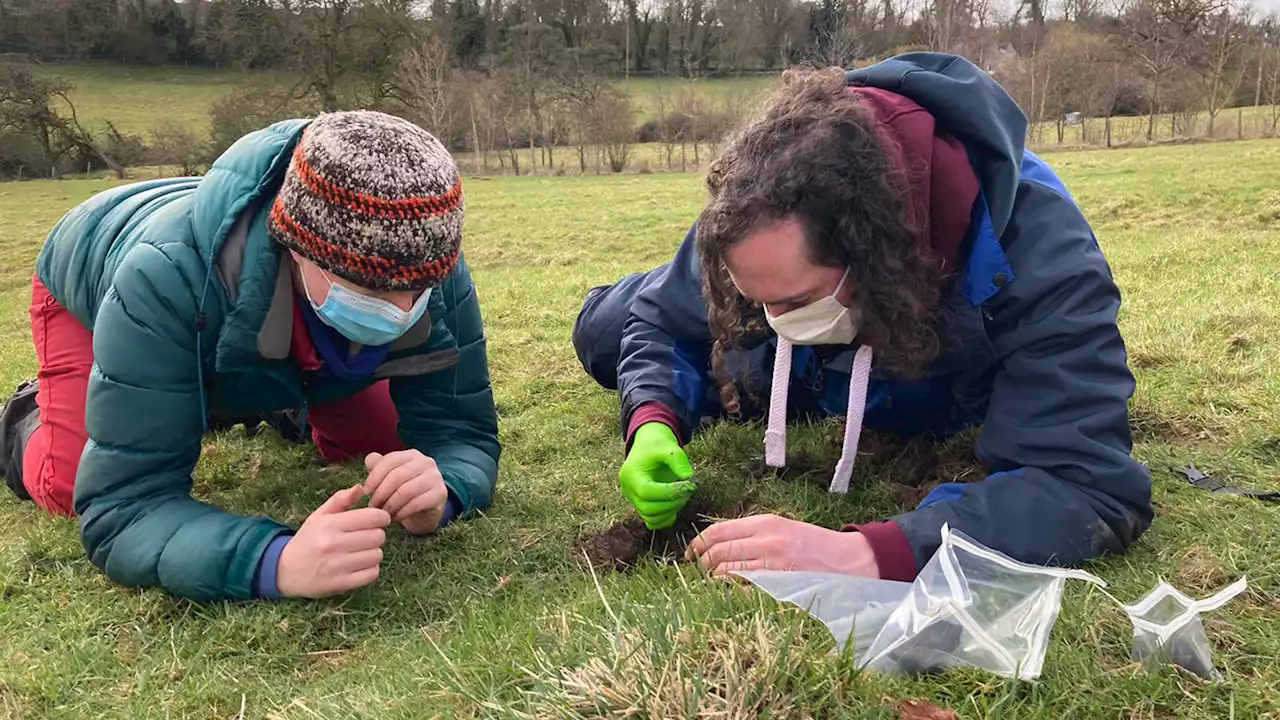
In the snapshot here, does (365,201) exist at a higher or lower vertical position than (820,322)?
higher

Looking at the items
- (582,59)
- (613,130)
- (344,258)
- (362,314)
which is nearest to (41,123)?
(613,130)

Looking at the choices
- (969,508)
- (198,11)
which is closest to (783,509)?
(969,508)

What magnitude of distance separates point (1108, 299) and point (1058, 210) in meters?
0.27

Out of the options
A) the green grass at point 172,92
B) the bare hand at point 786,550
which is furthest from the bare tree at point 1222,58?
the bare hand at point 786,550

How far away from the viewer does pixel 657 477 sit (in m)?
2.62

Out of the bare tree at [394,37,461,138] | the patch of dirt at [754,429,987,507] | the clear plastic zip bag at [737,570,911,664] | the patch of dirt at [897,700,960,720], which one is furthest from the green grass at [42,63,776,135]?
the patch of dirt at [897,700,960,720]

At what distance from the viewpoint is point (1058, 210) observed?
7.54 feet

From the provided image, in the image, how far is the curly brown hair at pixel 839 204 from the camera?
199 cm

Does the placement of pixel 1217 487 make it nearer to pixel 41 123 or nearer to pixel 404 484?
pixel 404 484

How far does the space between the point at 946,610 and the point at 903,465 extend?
141cm

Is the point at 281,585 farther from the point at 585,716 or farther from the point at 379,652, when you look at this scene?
the point at 585,716

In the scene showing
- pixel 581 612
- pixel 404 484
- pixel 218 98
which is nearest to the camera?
pixel 581 612

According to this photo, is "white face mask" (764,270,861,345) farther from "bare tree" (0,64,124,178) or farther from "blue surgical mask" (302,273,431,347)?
"bare tree" (0,64,124,178)

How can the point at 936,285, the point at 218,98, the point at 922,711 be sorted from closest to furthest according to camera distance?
the point at 922,711 < the point at 936,285 < the point at 218,98
